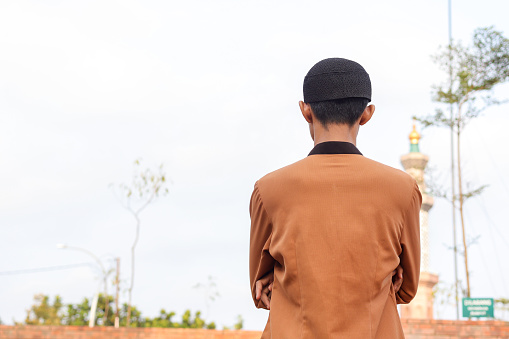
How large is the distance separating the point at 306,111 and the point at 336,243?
51 cm

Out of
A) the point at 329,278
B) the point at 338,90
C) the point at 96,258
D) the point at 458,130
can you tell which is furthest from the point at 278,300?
the point at 96,258

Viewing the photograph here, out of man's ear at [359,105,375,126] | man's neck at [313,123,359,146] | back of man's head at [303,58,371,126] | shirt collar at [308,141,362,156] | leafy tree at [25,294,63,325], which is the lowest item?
leafy tree at [25,294,63,325]

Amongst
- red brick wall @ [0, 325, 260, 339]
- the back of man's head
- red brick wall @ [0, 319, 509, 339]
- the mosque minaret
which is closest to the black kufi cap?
the back of man's head

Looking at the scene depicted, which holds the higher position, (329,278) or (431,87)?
(431,87)

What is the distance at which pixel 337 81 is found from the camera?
2.56 meters

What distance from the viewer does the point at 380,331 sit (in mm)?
2430

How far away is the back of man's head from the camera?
101 inches

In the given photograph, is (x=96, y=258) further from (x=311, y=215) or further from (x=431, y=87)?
(x=311, y=215)

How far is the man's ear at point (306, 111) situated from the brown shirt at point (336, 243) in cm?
12

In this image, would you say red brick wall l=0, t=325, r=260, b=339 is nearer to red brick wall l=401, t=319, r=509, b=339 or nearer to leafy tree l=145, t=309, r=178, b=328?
red brick wall l=401, t=319, r=509, b=339

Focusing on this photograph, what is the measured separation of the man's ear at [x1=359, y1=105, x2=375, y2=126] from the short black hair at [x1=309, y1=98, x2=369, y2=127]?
0.03m

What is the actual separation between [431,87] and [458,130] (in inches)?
51.7

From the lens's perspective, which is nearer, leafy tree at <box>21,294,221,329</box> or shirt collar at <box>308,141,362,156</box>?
shirt collar at <box>308,141,362,156</box>

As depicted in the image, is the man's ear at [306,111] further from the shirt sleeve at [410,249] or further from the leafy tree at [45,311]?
the leafy tree at [45,311]
